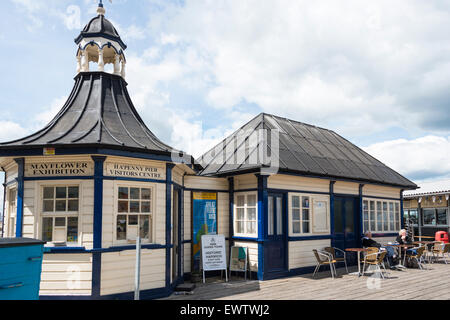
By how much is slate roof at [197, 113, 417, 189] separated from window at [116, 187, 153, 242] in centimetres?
321

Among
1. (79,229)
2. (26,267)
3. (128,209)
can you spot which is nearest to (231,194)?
(128,209)

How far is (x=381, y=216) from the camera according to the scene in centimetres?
1452

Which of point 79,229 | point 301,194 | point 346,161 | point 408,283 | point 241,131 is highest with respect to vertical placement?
point 241,131

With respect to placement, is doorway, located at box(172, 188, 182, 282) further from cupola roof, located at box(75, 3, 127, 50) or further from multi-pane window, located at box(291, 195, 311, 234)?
cupola roof, located at box(75, 3, 127, 50)

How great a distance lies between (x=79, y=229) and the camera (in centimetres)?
734

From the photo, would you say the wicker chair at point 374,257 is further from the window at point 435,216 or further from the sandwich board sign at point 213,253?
the window at point 435,216

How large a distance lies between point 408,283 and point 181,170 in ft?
21.9

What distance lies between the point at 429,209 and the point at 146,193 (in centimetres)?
1746

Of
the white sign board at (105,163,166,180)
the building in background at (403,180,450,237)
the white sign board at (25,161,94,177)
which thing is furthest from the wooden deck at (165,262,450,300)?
the building in background at (403,180,450,237)

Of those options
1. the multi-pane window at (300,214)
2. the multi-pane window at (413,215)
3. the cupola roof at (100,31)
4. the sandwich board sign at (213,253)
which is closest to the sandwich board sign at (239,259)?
the sandwich board sign at (213,253)

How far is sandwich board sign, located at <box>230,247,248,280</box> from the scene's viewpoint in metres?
10.4

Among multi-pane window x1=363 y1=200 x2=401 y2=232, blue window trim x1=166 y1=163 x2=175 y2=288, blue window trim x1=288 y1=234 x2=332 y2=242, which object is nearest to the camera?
blue window trim x1=166 y1=163 x2=175 y2=288

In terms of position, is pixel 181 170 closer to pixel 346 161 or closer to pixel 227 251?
pixel 227 251

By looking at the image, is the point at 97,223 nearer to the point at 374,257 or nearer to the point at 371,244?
the point at 374,257
